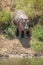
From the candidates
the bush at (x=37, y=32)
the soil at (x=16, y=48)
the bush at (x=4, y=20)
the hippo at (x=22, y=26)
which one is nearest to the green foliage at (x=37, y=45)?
the soil at (x=16, y=48)

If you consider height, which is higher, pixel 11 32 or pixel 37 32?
pixel 37 32

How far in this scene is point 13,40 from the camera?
34.2m

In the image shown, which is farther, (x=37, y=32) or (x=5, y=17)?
(x=5, y=17)

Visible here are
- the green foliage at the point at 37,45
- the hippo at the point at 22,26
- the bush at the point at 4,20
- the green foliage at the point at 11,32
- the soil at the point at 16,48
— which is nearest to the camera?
the soil at the point at 16,48

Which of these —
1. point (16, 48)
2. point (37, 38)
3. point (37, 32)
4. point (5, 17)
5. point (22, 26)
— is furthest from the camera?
point (5, 17)

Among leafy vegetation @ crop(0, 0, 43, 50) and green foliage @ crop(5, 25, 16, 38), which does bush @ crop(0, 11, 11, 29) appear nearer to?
leafy vegetation @ crop(0, 0, 43, 50)

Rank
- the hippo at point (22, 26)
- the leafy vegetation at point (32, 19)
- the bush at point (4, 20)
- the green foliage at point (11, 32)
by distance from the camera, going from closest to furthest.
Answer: the leafy vegetation at point (32, 19) → the green foliage at point (11, 32) → the hippo at point (22, 26) → the bush at point (4, 20)

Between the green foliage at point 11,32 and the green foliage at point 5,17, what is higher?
the green foliage at point 5,17

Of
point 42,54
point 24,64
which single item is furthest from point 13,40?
point 24,64

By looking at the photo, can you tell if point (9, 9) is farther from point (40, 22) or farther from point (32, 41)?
point (32, 41)

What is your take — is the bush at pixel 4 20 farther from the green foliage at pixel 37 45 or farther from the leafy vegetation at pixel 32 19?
the green foliage at pixel 37 45

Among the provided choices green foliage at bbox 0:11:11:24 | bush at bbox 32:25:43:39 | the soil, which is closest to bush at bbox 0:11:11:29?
green foliage at bbox 0:11:11:24

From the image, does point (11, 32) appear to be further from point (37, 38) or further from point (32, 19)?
point (32, 19)

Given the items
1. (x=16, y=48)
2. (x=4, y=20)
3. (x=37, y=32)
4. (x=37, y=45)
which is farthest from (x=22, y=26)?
(x=37, y=45)
